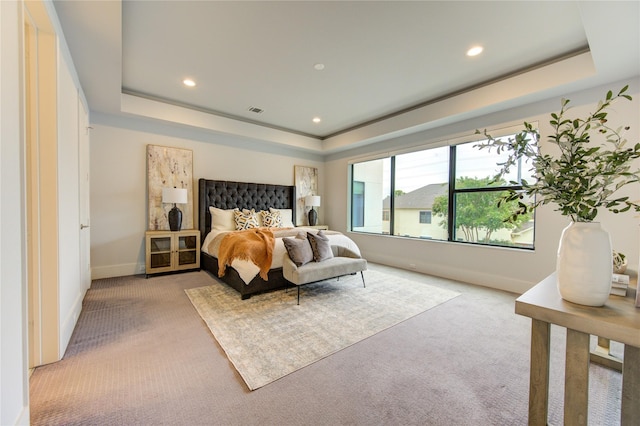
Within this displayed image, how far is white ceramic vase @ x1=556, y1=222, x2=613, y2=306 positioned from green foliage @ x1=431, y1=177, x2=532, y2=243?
3022 millimetres

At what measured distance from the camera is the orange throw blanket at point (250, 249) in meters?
3.21

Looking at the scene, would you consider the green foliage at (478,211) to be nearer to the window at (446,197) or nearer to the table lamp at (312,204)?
the window at (446,197)

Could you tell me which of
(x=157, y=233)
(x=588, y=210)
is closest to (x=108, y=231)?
(x=157, y=233)

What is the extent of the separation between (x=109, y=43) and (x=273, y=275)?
2.90m

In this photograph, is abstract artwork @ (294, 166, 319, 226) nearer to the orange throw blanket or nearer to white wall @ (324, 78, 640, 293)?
white wall @ (324, 78, 640, 293)

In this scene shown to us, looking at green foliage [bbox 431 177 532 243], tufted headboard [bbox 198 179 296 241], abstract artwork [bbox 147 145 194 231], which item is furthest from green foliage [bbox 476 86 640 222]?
abstract artwork [bbox 147 145 194 231]

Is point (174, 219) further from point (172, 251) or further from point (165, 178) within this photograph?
point (165, 178)

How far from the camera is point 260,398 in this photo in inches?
62.3

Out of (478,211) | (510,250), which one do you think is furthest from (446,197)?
(510,250)

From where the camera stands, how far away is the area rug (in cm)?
200

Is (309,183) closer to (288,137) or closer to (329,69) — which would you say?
(288,137)

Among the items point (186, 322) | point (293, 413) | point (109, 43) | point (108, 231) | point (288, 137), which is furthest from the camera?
point (288, 137)

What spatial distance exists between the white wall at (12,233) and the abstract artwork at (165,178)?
129 inches

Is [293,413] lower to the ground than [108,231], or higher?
lower
